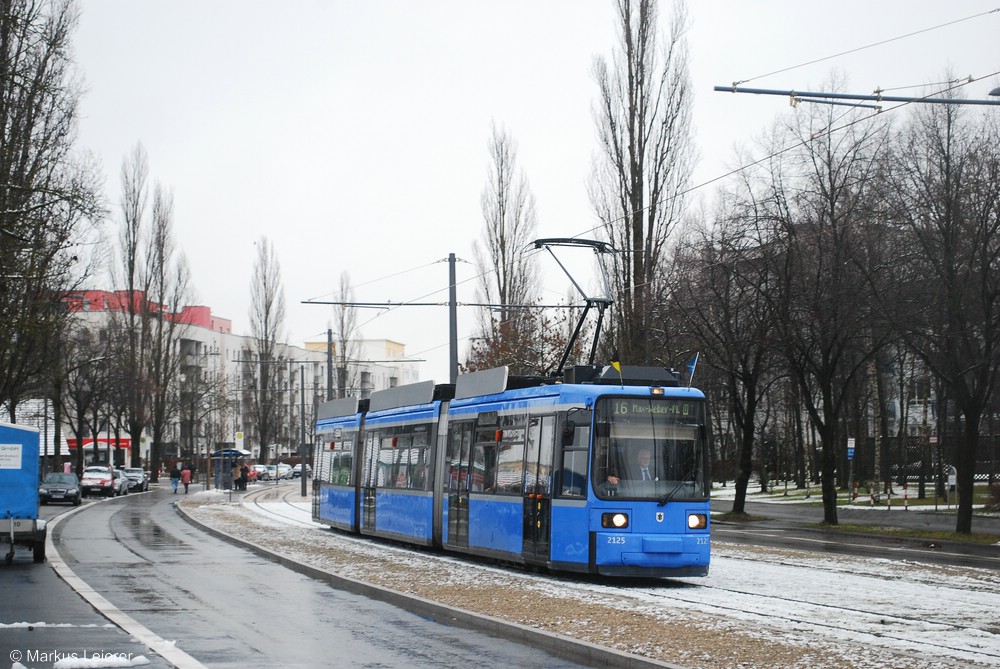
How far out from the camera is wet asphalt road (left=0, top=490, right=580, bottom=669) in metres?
10.7

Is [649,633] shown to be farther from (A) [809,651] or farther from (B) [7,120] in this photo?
(B) [7,120]

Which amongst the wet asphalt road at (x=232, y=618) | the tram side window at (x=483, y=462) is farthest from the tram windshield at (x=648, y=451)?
the wet asphalt road at (x=232, y=618)

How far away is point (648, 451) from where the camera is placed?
18.0m

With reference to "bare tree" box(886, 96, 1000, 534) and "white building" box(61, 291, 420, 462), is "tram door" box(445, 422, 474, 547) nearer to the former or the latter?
"bare tree" box(886, 96, 1000, 534)

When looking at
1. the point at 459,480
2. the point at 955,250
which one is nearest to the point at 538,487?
the point at 459,480

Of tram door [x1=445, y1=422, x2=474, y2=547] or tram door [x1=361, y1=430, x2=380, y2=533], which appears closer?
tram door [x1=445, y1=422, x2=474, y2=547]

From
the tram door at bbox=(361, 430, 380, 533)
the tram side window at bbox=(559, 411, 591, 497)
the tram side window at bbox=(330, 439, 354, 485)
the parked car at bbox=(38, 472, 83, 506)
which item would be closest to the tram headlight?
the tram side window at bbox=(559, 411, 591, 497)

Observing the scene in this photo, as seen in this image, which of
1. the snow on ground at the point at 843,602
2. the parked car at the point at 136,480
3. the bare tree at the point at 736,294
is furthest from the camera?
the parked car at the point at 136,480

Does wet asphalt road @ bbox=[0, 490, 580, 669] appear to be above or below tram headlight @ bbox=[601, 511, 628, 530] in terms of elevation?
below

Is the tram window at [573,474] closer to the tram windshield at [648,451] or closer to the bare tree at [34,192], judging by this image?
the tram windshield at [648,451]

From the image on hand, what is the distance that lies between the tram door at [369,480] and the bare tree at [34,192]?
7.18 meters

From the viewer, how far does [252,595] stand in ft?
52.2

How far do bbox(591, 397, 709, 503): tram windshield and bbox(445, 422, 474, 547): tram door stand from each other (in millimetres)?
4351

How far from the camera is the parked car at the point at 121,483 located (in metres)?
64.6
